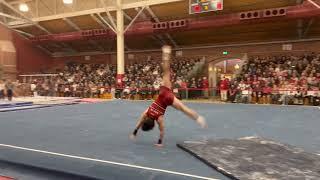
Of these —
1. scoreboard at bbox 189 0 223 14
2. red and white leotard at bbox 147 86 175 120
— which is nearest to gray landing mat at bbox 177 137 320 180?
red and white leotard at bbox 147 86 175 120

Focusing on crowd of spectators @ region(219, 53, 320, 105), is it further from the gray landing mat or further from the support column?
the gray landing mat

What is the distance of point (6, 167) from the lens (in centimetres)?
431

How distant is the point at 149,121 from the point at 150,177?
1.53 meters

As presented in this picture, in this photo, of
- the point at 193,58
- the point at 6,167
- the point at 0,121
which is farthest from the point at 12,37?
the point at 6,167

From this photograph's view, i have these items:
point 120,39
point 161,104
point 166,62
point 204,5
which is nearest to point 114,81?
point 120,39

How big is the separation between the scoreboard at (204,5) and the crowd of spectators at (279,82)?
11.5 feet

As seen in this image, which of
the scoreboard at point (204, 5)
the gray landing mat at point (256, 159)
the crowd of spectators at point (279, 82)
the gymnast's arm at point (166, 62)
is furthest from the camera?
the scoreboard at point (204, 5)

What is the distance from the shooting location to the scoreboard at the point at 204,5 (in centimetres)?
1491

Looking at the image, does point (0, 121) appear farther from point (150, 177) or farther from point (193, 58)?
point (193, 58)

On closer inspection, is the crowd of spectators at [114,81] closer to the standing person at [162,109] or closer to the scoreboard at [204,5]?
the scoreboard at [204,5]

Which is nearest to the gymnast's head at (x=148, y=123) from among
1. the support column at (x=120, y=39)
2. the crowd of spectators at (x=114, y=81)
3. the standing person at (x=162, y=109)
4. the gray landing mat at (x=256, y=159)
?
the standing person at (x=162, y=109)

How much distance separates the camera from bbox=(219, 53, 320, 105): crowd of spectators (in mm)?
12555

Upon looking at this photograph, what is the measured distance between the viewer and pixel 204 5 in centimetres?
1518

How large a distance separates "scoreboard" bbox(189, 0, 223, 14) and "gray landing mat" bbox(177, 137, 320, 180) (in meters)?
10.9
